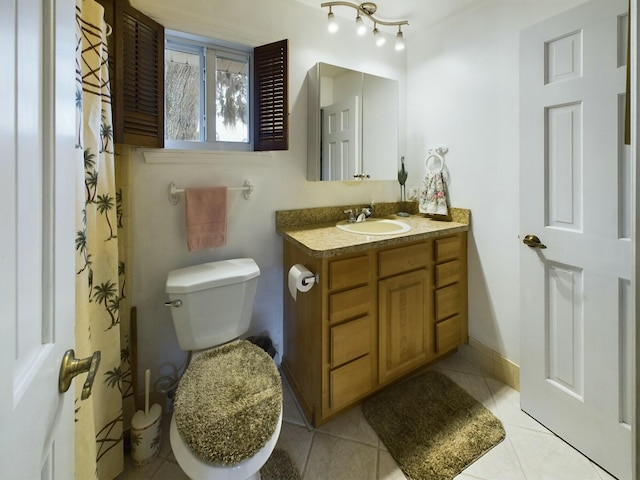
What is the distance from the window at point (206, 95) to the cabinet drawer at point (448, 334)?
1647 mm

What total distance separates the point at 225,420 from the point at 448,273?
1505 millimetres

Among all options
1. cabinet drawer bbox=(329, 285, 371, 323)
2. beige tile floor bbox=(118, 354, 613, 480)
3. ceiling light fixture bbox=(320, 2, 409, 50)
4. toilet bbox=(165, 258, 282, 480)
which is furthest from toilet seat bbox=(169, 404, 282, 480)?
ceiling light fixture bbox=(320, 2, 409, 50)

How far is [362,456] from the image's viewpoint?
138cm

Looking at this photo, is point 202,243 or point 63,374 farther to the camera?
point 202,243

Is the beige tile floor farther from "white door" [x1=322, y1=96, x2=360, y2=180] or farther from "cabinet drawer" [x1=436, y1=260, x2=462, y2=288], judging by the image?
"white door" [x1=322, y1=96, x2=360, y2=180]

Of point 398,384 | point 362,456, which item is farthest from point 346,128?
point 362,456

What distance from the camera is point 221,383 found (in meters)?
1.14

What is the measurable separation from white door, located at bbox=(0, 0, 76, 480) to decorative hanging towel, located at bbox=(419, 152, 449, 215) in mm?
1974

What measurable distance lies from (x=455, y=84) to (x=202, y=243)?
1.90m

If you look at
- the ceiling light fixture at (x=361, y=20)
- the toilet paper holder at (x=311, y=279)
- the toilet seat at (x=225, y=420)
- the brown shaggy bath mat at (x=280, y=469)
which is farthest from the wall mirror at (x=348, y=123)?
the brown shaggy bath mat at (x=280, y=469)

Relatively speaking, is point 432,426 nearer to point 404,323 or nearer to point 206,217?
point 404,323

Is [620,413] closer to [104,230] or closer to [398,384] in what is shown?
[398,384]

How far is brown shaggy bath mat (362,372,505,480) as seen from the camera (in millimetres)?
1327

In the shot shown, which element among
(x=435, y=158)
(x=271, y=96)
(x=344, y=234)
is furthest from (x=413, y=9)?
(x=344, y=234)
